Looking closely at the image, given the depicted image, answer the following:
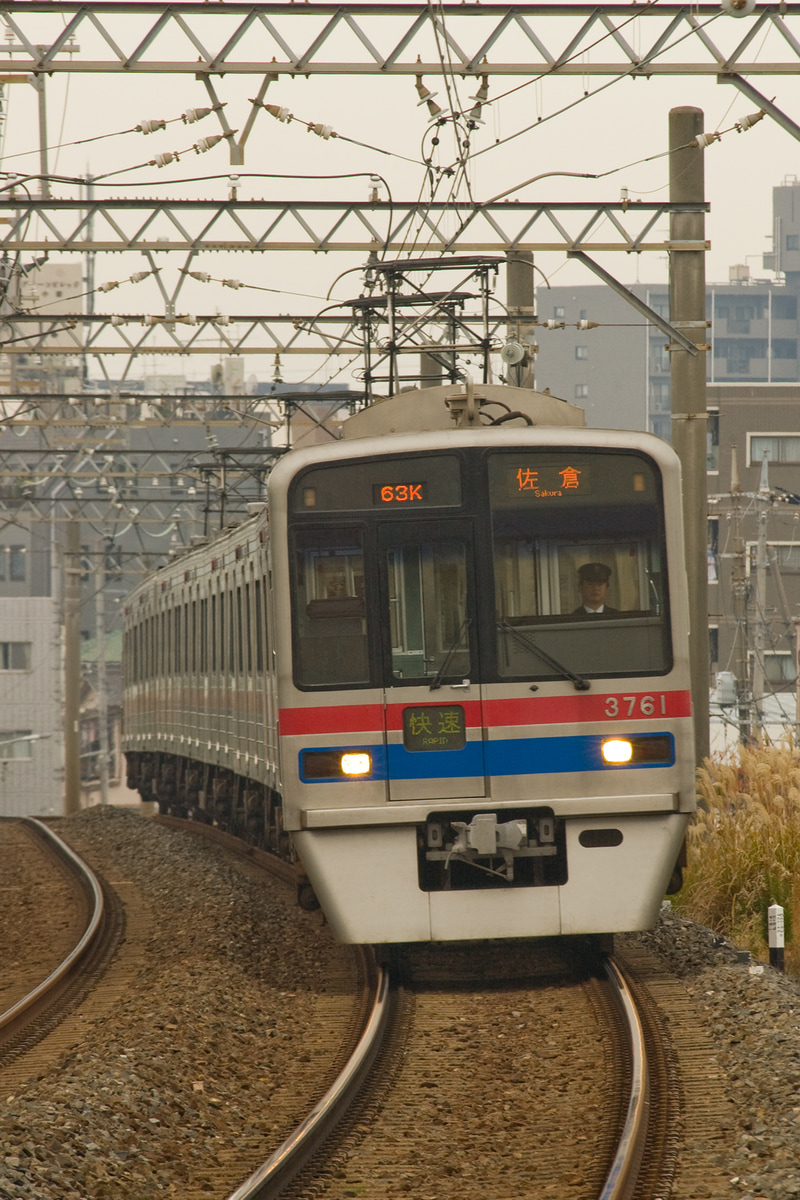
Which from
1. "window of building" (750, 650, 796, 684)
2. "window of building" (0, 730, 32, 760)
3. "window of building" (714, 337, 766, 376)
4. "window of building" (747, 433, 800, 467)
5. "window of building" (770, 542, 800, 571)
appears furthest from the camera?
"window of building" (714, 337, 766, 376)

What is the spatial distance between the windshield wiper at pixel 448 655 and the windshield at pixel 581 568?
164 mm

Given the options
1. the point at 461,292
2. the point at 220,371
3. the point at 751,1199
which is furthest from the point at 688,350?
the point at 220,371

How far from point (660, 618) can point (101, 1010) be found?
3.81 m

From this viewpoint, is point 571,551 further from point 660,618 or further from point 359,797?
point 359,797

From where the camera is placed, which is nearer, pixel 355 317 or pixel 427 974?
pixel 427 974

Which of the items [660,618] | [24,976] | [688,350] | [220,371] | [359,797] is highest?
[220,371]

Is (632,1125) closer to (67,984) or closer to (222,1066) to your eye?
(222,1066)

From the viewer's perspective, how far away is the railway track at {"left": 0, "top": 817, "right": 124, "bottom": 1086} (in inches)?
347

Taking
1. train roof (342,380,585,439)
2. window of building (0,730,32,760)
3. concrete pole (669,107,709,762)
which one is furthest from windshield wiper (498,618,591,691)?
window of building (0,730,32,760)

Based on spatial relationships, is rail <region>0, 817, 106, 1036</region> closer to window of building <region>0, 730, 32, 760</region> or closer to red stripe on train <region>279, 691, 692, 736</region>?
red stripe on train <region>279, 691, 692, 736</region>

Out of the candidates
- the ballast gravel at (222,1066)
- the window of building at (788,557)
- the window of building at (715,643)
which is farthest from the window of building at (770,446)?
the ballast gravel at (222,1066)

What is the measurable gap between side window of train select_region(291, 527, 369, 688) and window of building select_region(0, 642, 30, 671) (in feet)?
155

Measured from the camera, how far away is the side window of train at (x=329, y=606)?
8766 mm

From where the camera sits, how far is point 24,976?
11.4 m
